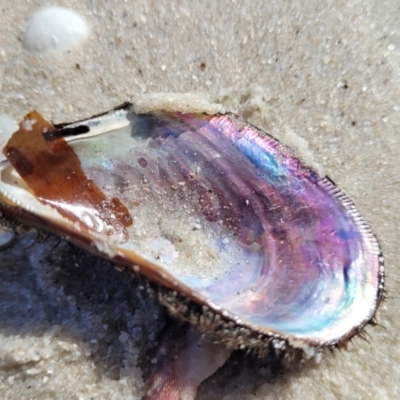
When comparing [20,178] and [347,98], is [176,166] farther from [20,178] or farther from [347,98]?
[347,98]

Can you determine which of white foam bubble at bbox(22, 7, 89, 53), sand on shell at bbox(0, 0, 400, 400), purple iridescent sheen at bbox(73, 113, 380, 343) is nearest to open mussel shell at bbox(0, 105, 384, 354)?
purple iridescent sheen at bbox(73, 113, 380, 343)

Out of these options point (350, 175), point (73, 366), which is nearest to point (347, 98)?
point (350, 175)

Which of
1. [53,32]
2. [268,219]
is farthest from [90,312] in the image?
[53,32]

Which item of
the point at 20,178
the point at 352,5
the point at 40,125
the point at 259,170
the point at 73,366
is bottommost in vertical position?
the point at 73,366

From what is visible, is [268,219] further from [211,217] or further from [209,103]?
[209,103]

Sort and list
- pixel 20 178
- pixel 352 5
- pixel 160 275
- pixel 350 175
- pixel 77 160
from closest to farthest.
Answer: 1. pixel 160 275
2. pixel 20 178
3. pixel 77 160
4. pixel 350 175
5. pixel 352 5
